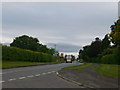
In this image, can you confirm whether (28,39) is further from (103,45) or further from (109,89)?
(109,89)

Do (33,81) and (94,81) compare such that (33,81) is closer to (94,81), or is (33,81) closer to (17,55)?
(94,81)

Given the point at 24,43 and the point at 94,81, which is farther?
the point at 24,43

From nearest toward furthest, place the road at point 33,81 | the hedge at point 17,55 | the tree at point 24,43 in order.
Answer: the road at point 33,81, the hedge at point 17,55, the tree at point 24,43

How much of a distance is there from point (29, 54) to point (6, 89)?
44.8 metres

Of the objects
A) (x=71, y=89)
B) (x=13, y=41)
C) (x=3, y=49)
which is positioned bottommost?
(x=71, y=89)

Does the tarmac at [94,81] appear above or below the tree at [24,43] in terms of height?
below

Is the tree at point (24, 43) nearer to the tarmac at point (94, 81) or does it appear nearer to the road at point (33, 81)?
the road at point (33, 81)

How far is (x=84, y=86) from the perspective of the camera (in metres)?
12.2

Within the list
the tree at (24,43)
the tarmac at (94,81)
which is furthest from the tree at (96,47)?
the tarmac at (94,81)

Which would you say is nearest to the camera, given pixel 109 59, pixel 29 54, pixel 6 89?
pixel 6 89

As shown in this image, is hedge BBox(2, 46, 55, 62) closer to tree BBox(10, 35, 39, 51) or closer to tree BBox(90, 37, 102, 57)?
tree BBox(10, 35, 39, 51)

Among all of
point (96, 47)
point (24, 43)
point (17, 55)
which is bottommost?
point (17, 55)

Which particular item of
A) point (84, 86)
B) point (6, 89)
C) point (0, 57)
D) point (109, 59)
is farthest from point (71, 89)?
point (109, 59)

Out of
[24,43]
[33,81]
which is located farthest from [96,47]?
[33,81]
